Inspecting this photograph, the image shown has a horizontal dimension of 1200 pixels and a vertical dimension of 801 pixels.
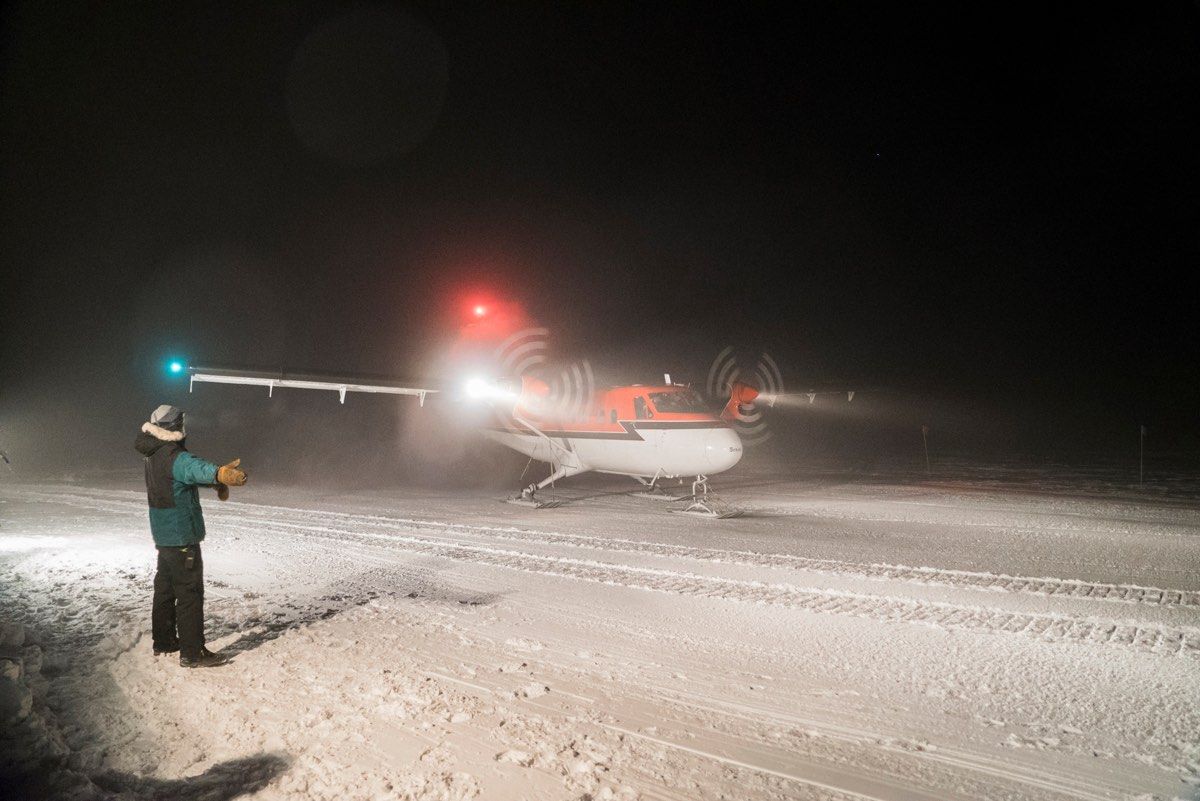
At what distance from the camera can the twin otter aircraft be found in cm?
1353

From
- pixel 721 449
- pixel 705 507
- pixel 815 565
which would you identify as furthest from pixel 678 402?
pixel 815 565

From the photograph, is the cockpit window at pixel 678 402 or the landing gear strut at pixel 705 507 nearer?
the landing gear strut at pixel 705 507

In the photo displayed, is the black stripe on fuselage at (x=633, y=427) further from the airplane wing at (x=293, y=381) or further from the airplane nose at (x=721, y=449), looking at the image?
the airplane wing at (x=293, y=381)

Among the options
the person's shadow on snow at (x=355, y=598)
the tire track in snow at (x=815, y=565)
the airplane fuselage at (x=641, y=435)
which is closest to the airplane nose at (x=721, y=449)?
the airplane fuselage at (x=641, y=435)

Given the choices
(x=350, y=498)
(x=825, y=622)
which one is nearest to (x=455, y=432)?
(x=350, y=498)

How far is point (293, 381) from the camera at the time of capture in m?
15.5

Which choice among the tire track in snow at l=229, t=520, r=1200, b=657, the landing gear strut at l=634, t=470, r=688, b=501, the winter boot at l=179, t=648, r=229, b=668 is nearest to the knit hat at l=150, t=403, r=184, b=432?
the winter boot at l=179, t=648, r=229, b=668

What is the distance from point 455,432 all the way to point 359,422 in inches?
379

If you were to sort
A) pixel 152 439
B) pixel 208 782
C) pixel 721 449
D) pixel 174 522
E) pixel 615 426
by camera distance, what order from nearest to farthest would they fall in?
pixel 208 782 → pixel 174 522 → pixel 152 439 → pixel 721 449 → pixel 615 426

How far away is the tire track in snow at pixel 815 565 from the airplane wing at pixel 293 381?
10.8ft

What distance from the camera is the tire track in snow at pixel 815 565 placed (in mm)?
6902

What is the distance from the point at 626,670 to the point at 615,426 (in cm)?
976

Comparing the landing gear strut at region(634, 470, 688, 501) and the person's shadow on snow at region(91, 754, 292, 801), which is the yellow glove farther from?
the landing gear strut at region(634, 470, 688, 501)

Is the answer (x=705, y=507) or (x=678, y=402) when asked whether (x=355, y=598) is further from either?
(x=678, y=402)
